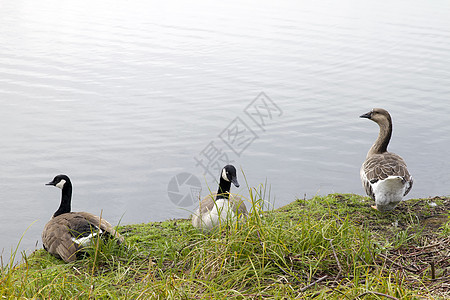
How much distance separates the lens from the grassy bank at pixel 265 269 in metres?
4.24

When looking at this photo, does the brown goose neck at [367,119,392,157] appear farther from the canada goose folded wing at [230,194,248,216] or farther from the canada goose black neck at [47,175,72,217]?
the canada goose black neck at [47,175,72,217]

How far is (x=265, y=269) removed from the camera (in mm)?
4688

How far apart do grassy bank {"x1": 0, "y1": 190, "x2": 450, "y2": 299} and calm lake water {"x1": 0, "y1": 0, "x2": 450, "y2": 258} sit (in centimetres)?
123

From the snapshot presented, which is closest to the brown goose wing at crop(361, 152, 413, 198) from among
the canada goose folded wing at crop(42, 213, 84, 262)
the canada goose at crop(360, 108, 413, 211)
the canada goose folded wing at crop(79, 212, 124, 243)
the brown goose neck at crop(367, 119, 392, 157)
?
the canada goose at crop(360, 108, 413, 211)

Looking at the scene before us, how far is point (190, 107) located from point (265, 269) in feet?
30.3

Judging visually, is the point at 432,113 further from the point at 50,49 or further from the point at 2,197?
the point at 50,49

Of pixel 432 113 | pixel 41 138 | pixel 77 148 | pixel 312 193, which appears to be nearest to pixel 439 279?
pixel 312 193

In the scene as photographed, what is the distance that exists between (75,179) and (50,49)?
34.2 feet

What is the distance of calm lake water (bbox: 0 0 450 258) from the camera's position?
32.8ft

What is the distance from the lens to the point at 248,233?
189 inches

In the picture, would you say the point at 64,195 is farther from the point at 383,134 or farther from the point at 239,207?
the point at 383,134

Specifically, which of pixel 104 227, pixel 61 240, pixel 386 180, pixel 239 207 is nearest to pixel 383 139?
pixel 386 180

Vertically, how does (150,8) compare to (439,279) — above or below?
above

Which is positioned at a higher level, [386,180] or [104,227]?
[386,180]
